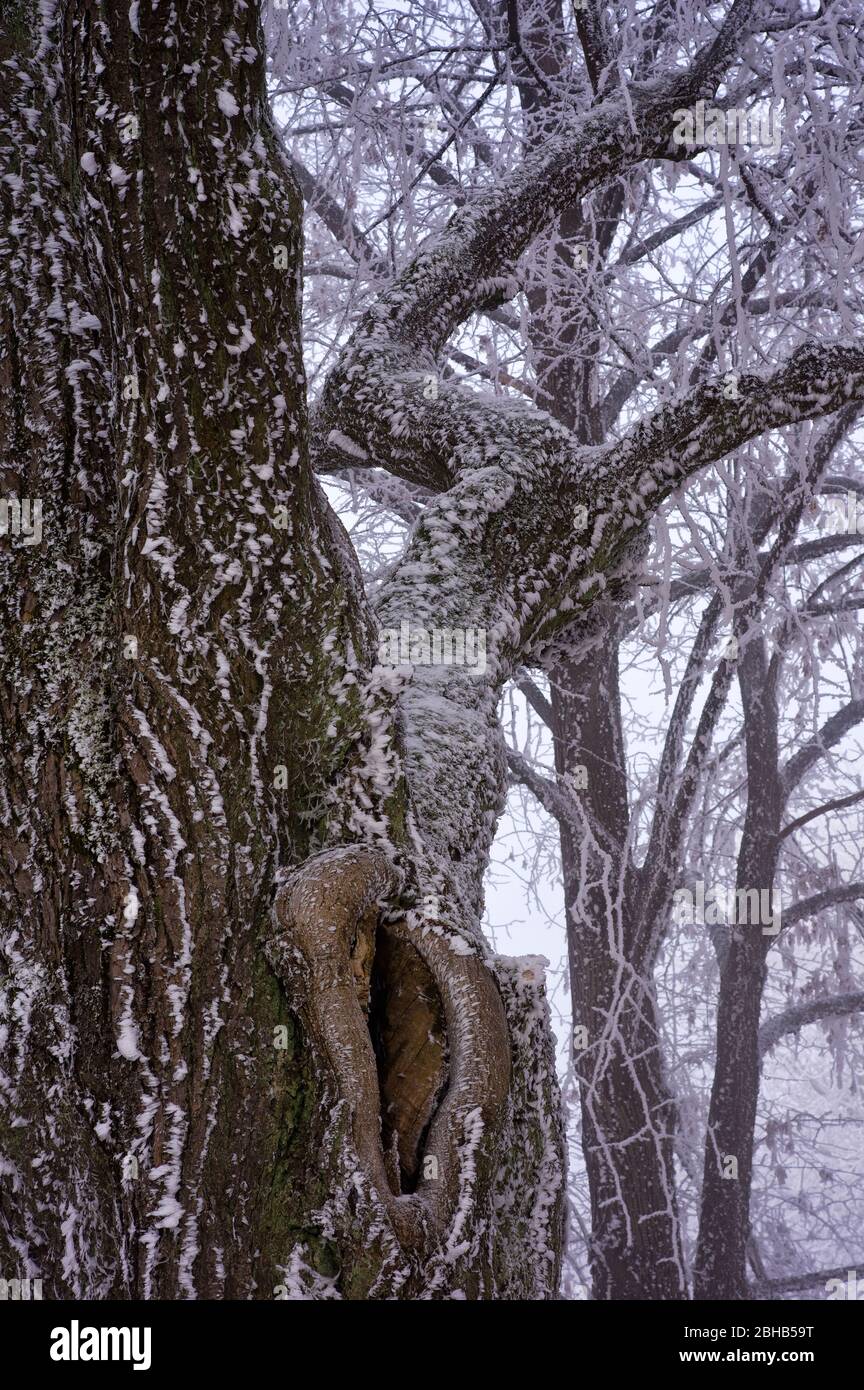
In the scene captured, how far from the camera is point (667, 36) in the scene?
12.7 feet

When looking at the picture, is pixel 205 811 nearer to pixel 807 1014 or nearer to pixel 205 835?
pixel 205 835

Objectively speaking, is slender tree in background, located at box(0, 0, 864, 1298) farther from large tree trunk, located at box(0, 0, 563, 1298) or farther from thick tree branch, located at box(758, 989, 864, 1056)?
thick tree branch, located at box(758, 989, 864, 1056)

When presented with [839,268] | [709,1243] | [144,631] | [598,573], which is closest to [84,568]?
[144,631]

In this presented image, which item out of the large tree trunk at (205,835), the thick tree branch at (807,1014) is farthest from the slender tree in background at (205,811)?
the thick tree branch at (807,1014)

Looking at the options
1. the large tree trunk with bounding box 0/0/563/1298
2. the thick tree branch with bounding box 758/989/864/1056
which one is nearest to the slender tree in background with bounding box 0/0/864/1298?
the large tree trunk with bounding box 0/0/563/1298

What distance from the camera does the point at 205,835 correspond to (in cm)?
155

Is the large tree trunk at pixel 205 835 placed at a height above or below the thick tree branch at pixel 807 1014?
above

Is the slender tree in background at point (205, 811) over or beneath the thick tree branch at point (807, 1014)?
over

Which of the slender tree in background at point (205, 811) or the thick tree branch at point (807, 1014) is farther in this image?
the thick tree branch at point (807, 1014)

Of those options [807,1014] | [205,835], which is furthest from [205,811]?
[807,1014]

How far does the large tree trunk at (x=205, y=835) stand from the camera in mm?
1467

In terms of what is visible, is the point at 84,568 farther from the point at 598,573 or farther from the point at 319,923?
the point at 598,573

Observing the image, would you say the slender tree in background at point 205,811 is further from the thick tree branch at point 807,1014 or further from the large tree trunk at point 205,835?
the thick tree branch at point 807,1014
